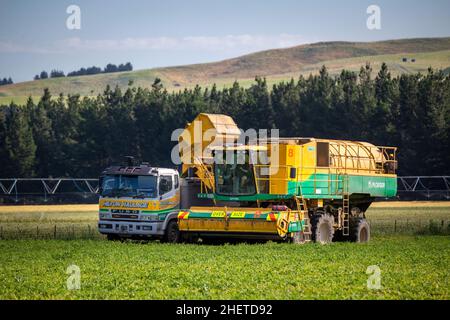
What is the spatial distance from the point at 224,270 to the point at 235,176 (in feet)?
38.0

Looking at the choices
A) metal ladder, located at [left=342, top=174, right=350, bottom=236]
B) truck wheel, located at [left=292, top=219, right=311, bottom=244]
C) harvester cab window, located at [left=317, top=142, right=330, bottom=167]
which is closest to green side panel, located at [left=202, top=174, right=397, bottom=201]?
metal ladder, located at [left=342, top=174, right=350, bottom=236]

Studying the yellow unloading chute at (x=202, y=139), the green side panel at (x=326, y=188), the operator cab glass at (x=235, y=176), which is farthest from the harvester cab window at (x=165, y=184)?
the operator cab glass at (x=235, y=176)

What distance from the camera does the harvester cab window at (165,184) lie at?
3884cm

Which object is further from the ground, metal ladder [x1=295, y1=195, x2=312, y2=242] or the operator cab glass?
the operator cab glass

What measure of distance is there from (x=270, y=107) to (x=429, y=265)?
298ft

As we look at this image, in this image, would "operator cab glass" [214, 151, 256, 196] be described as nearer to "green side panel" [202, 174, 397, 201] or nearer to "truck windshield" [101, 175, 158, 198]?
"green side panel" [202, 174, 397, 201]

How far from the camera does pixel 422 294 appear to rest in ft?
70.2

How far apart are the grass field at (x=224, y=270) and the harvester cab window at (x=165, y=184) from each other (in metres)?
2.92

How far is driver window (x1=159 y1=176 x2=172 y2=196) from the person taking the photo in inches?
1529

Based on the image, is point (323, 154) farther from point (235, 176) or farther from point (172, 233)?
point (172, 233)

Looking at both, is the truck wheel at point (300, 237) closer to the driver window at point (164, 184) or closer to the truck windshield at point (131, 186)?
the driver window at point (164, 184)

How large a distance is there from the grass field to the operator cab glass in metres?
3.02
